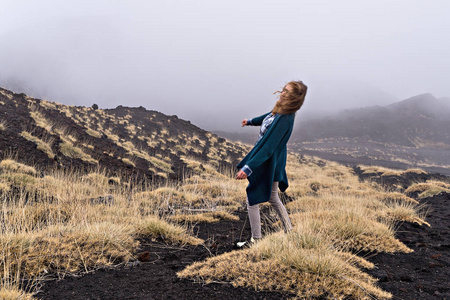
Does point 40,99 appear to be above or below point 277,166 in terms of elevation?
above

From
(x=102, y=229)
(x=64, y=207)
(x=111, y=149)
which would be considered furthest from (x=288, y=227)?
(x=111, y=149)

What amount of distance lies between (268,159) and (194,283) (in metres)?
1.47

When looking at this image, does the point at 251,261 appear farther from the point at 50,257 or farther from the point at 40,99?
the point at 40,99

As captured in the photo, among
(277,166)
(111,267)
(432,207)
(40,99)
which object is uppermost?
(40,99)

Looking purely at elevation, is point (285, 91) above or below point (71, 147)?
above

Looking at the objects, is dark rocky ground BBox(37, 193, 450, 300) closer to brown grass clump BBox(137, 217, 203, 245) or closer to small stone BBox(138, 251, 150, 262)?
small stone BBox(138, 251, 150, 262)

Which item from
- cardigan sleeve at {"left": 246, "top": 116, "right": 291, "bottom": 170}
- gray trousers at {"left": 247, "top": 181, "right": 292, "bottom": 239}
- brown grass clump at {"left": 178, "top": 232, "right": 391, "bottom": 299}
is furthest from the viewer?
gray trousers at {"left": 247, "top": 181, "right": 292, "bottom": 239}

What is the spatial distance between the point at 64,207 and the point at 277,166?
11.2 ft

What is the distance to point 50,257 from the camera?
2.59 metres

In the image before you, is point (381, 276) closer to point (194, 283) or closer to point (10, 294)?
point (194, 283)

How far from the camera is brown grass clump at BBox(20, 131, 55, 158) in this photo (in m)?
9.15

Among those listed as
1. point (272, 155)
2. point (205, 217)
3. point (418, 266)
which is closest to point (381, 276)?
point (418, 266)

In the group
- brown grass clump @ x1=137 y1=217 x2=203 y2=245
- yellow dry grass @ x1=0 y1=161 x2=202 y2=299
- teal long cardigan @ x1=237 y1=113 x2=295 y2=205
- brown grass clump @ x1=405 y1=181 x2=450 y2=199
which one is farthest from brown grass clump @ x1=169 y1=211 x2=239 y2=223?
brown grass clump @ x1=405 y1=181 x2=450 y2=199

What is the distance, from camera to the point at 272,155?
3.05m
